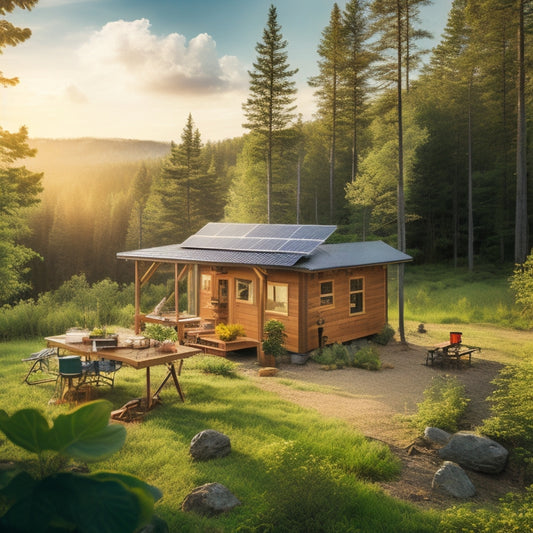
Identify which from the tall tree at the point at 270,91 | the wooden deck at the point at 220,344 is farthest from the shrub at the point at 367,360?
the tall tree at the point at 270,91

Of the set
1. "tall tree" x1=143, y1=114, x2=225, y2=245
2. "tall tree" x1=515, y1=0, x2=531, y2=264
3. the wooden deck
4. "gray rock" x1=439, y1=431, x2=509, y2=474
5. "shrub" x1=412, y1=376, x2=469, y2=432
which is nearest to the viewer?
"gray rock" x1=439, y1=431, x2=509, y2=474

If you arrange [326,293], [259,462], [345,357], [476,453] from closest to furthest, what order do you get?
[259,462]
[476,453]
[345,357]
[326,293]

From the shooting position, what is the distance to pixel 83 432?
2.86ft

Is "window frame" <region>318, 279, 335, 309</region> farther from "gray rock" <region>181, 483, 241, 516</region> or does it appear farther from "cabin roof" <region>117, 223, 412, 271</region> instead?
"gray rock" <region>181, 483, 241, 516</region>

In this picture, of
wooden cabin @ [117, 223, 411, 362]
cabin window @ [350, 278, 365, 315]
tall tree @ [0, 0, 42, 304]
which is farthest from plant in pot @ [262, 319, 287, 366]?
tall tree @ [0, 0, 42, 304]

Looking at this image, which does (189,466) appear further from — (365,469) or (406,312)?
(406,312)

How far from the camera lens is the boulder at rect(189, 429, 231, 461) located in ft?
20.7

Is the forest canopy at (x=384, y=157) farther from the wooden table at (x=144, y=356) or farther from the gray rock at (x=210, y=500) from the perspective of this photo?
the gray rock at (x=210, y=500)

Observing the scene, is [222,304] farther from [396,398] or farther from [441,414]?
[441,414]

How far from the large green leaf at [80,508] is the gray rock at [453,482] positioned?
6.26 metres

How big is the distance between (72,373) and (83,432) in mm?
→ 8374

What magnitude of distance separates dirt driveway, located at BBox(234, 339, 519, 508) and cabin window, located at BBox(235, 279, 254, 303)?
209cm

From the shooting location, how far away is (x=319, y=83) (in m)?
32.4

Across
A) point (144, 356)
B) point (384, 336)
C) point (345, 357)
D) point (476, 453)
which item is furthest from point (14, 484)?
point (384, 336)
